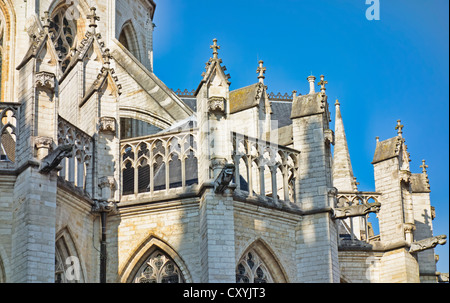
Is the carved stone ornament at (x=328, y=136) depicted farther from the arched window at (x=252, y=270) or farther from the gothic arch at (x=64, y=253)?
the gothic arch at (x=64, y=253)

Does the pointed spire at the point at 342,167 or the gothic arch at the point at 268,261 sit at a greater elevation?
the pointed spire at the point at 342,167

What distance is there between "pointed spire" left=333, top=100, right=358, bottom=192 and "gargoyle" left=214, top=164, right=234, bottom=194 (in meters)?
13.5

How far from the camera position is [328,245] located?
2245 cm

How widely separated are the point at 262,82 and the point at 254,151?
3.07 m

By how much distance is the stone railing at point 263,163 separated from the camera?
884 inches

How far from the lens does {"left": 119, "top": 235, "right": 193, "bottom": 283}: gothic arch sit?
2162cm

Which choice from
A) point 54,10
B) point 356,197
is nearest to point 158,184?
point 356,197

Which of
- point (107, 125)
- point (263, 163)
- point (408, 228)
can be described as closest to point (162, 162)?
point (107, 125)

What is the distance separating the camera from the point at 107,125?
74.1ft

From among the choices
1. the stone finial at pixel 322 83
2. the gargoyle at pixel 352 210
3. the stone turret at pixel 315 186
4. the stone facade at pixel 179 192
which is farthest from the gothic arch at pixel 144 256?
the stone finial at pixel 322 83

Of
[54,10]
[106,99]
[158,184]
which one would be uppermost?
[54,10]

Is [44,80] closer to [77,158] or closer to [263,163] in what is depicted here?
[77,158]

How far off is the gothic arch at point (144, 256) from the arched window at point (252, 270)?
1169 mm

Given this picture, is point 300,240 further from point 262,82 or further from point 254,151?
point 262,82
